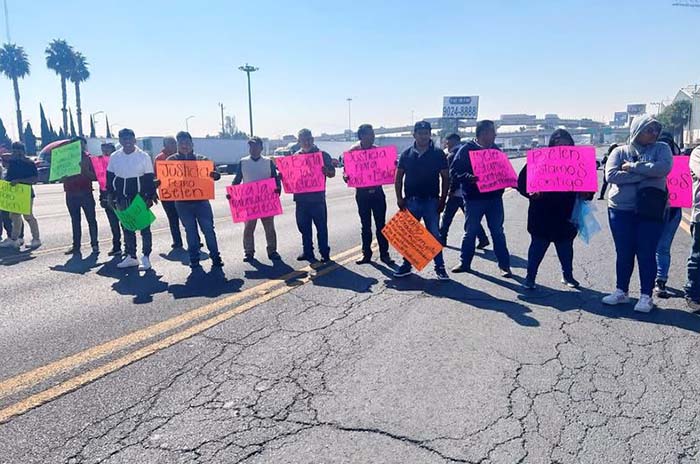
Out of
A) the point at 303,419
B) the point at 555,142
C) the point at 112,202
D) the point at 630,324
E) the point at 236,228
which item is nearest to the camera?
the point at 303,419

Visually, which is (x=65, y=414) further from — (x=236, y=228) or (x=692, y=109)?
(x=692, y=109)

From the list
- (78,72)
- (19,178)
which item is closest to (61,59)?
(78,72)

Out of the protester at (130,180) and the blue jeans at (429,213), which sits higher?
the protester at (130,180)

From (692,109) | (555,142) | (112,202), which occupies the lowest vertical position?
(112,202)

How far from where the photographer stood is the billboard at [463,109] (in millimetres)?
83438

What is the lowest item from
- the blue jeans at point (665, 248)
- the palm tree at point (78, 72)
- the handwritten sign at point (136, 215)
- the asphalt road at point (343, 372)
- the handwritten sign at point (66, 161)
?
the asphalt road at point (343, 372)

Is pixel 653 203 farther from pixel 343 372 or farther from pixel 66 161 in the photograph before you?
pixel 66 161

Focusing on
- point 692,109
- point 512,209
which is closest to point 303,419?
point 512,209

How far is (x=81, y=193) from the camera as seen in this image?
8.10 meters

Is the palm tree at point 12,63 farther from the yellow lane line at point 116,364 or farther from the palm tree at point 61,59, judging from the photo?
the yellow lane line at point 116,364

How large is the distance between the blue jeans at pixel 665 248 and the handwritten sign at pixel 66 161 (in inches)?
322

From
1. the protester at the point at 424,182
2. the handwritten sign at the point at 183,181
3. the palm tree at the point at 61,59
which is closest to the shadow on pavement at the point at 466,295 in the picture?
the protester at the point at 424,182

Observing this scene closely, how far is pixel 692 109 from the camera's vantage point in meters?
74.5

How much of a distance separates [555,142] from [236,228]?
704cm
